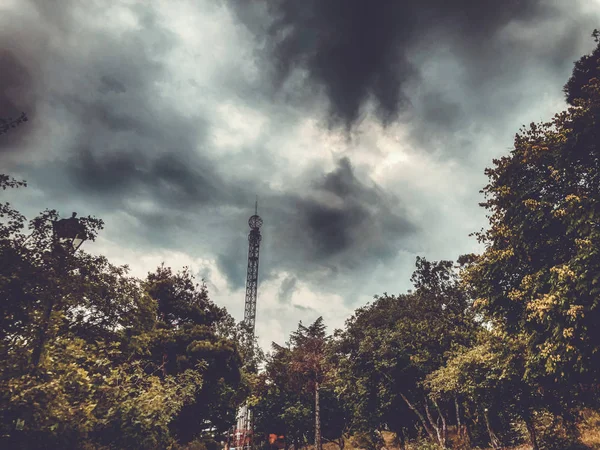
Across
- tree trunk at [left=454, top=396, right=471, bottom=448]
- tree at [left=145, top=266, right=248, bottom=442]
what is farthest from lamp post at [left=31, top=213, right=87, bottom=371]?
tree trunk at [left=454, top=396, right=471, bottom=448]

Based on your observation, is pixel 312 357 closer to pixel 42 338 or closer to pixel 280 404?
pixel 280 404

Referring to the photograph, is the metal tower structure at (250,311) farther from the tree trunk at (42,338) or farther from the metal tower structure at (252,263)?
the tree trunk at (42,338)

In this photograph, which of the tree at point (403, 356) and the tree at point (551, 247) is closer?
the tree at point (551, 247)

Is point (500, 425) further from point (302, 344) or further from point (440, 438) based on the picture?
A: point (302, 344)

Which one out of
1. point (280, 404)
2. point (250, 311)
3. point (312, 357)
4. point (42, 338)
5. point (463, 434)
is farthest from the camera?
point (250, 311)

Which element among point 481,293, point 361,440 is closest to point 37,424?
point 481,293

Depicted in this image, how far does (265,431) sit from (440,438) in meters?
24.1

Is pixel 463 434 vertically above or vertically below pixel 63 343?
below

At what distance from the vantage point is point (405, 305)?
33.5 meters

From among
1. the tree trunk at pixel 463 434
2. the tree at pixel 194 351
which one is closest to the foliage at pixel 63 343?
the tree at pixel 194 351

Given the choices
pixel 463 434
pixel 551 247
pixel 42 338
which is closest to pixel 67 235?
pixel 42 338

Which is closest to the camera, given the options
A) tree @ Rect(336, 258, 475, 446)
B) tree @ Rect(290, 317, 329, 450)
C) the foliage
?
the foliage

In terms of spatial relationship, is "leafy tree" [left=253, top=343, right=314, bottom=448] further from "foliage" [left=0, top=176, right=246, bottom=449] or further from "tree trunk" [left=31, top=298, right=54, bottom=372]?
"tree trunk" [left=31, top=298, right=54, bottom=372]

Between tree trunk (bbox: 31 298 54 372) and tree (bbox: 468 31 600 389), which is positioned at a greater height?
tree (bbox: 468 31 600 389)
